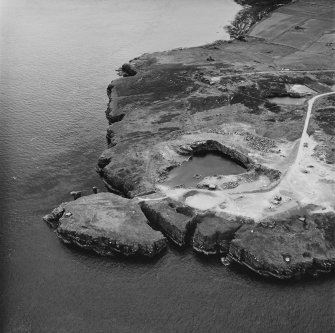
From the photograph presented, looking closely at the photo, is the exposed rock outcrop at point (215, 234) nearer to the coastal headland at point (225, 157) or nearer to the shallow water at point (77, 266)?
the coastal headland at point (225, 157)

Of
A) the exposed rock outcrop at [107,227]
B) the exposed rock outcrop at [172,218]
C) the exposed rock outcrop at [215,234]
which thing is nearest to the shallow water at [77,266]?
the exposed rock outcrop at [107,227]

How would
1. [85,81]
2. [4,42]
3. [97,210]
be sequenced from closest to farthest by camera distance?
[97,210], [85,81], [4,42]

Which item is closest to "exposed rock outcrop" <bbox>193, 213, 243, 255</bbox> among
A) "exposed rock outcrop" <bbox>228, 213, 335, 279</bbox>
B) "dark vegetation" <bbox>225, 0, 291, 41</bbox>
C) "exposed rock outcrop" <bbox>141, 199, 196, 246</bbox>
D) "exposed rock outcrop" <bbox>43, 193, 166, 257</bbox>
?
"exposed rock outcrop" <bbox>228, 213, 335, 279</bbox>

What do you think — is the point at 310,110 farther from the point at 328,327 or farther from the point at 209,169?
the point at 328,327

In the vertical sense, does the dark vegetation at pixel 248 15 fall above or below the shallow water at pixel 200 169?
above

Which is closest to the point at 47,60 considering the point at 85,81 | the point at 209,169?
the point at 85,81
